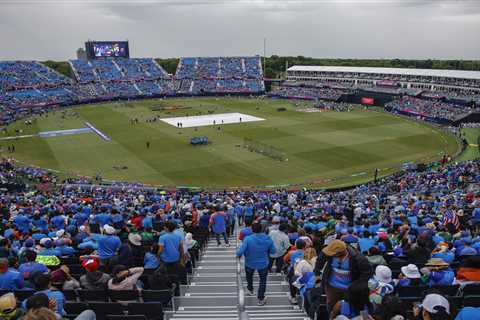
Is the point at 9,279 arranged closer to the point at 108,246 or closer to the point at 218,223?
the point at 108,246

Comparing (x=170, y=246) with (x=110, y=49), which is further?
(x=110, y=49)

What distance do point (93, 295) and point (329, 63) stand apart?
6342 inches

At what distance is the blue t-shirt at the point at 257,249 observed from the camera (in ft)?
27.8

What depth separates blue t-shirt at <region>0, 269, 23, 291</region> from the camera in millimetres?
7457

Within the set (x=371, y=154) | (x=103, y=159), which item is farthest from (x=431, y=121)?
(x=103, y=159)

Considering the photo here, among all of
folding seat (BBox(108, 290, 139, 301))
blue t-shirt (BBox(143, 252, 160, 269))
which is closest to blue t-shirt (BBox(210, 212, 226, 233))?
blue t-shirt (BBox(143, 252, 160, 269))

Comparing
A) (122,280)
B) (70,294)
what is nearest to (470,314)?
(122,280)

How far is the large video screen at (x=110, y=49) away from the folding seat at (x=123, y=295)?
394ft

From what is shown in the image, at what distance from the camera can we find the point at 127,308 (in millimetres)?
6570

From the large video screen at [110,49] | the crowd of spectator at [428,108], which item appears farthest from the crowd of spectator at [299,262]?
the large video screen at [110,49]

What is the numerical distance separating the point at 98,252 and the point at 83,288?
1.87m

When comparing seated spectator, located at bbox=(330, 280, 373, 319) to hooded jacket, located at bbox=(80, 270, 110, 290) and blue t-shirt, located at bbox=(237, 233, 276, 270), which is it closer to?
blue t-shirt, located at bbox=(237, 233, 276, 270)

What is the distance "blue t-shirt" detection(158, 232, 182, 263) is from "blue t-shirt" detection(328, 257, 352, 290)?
12.8 ft

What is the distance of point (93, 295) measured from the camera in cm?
739
